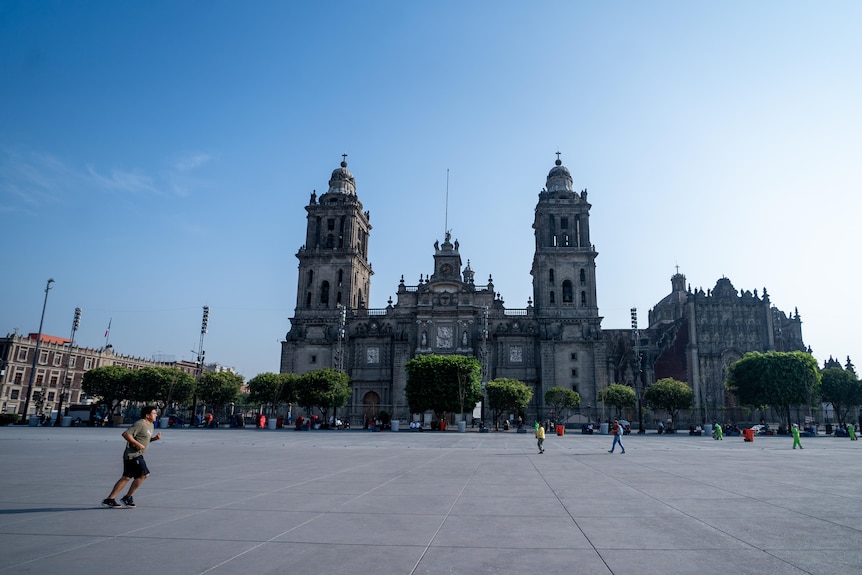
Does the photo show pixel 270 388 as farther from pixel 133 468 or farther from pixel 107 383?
pixel 133 468

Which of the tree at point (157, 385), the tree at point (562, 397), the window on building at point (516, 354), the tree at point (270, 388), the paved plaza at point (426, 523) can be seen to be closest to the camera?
the paved plaza at point (426, 523)

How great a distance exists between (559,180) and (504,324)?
21118mm

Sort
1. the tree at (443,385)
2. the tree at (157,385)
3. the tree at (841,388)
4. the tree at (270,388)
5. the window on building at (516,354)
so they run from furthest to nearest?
1. the window on building at (516,354)
2. the tree at (841,388)
3. the tree at (157,385)
4. the tree at (270,388)
5. the tree at (443,385)

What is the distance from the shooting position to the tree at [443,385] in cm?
5212

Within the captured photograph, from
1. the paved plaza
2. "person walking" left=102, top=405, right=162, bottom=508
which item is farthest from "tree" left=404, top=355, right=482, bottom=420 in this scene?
"person walking" left=102, top=405, right=162, bottom=508

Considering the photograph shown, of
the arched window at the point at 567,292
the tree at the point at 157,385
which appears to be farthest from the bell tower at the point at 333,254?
the arched window at the point at 567,292

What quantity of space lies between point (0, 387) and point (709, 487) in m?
83.8

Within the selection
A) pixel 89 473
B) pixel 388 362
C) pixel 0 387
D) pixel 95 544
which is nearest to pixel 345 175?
pixel 388 362

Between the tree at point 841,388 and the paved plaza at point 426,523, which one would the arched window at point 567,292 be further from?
the paved plaza at point 426,523

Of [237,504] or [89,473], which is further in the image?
[89,473]

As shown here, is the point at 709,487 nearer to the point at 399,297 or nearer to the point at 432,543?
the point at 432,543

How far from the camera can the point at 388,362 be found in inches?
2756

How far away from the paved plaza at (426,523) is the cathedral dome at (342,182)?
64.8 metres

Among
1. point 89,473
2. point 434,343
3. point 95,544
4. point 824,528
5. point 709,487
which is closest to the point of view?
point 95,544
